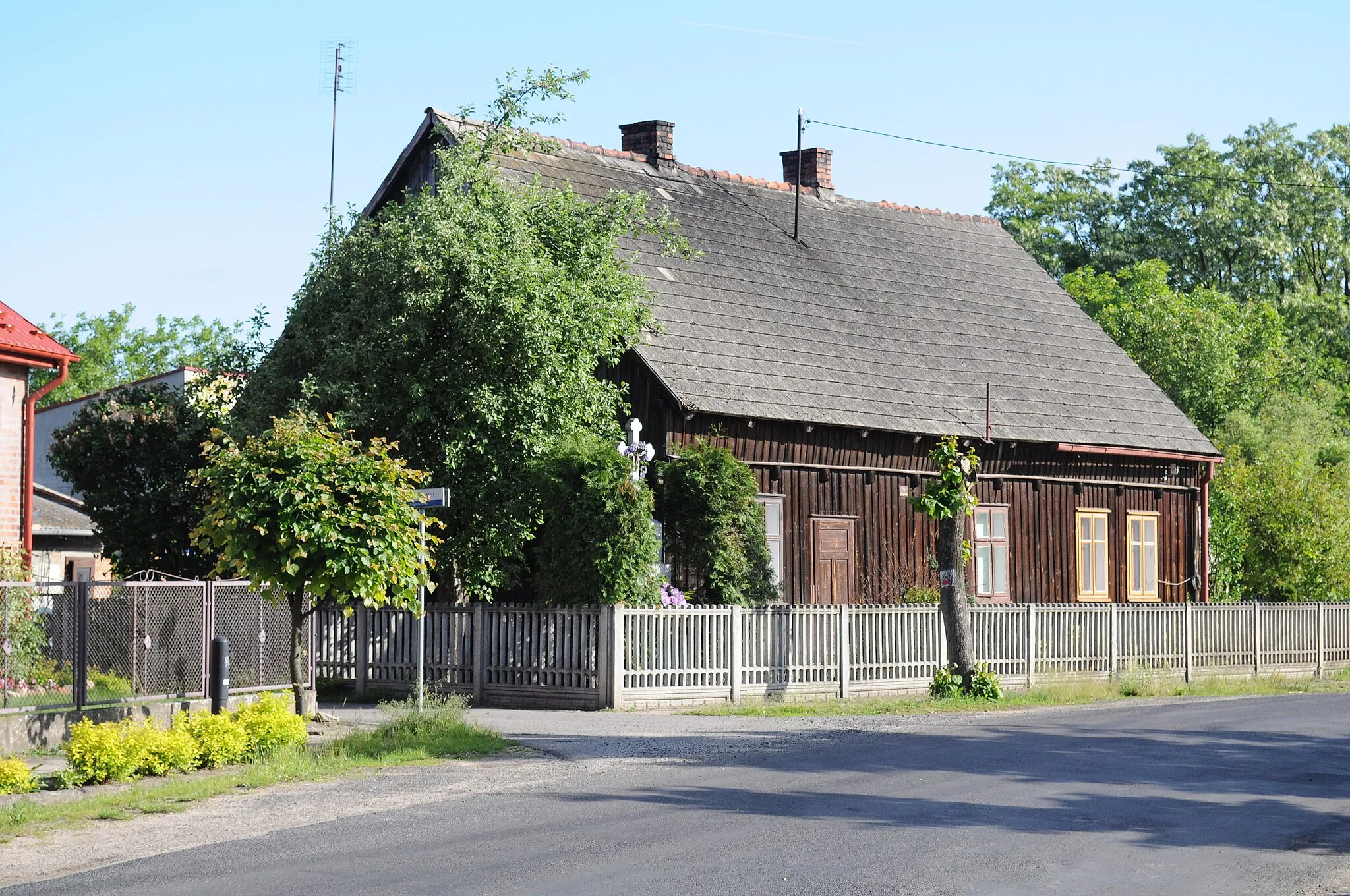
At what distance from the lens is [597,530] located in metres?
20.5

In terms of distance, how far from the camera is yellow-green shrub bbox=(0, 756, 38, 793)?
40.3ft

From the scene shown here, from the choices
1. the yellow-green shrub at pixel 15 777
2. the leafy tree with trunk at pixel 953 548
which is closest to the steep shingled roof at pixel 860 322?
the leafy tree with trunk at pixel 953 548

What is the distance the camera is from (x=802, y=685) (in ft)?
72.9

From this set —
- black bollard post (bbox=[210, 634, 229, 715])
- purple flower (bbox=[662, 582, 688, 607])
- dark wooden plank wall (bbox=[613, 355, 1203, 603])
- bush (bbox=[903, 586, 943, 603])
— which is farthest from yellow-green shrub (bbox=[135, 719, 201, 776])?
bush (bbox=[903, 586, 943, 603])

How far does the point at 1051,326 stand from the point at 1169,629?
9454 millimetres

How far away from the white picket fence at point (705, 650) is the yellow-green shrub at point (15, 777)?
867 centimetres

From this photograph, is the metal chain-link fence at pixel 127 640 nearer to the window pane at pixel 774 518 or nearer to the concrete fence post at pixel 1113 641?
the window pane at pixel 774 518

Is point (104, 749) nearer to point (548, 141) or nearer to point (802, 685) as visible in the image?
point (802, 685)

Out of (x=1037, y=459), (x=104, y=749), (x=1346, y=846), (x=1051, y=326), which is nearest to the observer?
(x=1346, y=846)

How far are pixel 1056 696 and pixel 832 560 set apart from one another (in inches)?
207

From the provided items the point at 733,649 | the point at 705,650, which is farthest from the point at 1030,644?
the point at 705,650

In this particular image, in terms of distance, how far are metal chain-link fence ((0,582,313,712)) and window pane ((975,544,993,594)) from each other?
15.5 metres

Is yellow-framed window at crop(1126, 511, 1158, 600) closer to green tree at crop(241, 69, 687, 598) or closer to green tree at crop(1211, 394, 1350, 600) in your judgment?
green tree at crop(1211, 394, 1350, 600)

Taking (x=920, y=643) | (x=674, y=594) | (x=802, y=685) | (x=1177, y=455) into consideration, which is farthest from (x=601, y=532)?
(x=1177, y=455)
